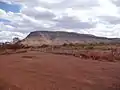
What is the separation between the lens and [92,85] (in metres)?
9.04

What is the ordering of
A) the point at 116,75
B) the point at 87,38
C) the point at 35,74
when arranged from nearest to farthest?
the point at 35,74 < the point at 116,75 < the point at 87,38

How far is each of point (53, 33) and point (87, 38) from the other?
2542cm

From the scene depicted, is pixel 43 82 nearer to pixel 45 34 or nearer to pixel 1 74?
pixel 1 74

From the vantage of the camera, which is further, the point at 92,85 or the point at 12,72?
the point at 12,72

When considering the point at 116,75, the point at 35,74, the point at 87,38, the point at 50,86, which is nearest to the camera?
the point at 50,86

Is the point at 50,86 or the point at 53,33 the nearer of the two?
the point at 50,86

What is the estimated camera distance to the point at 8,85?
29.1 feet

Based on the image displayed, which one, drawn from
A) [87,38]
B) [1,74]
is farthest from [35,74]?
[87,38]

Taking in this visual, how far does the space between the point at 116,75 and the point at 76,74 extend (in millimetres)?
1757

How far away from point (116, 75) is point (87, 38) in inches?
6666

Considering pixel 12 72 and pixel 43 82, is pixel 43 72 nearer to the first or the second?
pixel 12 72

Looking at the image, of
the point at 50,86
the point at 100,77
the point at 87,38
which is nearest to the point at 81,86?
the point at 50,86

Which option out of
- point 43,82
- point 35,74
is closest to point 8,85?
point 43,82

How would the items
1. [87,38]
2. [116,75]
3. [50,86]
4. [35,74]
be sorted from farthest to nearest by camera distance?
[87,38]
[116,75]
[35,74]
[50,86]
